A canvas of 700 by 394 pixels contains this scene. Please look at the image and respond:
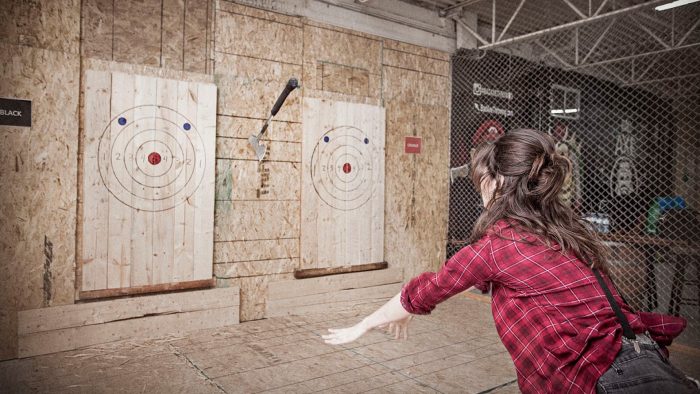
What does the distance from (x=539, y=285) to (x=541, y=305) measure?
56 mm

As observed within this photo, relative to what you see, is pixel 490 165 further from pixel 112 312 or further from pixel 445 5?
pixel 445 5

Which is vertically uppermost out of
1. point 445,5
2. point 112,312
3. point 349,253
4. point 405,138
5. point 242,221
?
point 445,5

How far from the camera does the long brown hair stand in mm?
1372

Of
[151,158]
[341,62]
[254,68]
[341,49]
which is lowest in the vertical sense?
[151,158]

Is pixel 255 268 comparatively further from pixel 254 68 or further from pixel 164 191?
pixel 254 68

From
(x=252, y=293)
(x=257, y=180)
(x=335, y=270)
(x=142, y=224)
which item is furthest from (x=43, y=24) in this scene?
(x=335, y=270)

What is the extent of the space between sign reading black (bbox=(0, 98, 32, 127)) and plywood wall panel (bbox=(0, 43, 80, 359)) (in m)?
0.03

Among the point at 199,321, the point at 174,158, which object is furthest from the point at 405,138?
the point at 199,321

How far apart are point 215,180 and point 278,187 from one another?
62 cm

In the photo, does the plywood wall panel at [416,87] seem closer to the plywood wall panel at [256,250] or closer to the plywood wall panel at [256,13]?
the plywood wall panel at [256,13]

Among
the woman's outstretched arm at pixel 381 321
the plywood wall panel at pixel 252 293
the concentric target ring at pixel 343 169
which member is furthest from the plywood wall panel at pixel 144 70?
the woman's outstretched arm at pixel 381 321

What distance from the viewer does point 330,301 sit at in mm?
4711

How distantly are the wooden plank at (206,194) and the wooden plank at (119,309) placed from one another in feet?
0.65

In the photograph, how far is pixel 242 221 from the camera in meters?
4.21
